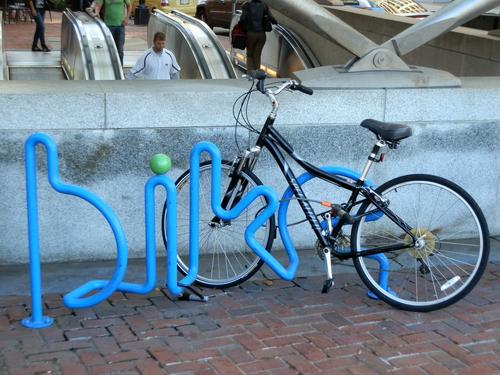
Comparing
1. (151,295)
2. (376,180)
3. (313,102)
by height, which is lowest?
(151,295)

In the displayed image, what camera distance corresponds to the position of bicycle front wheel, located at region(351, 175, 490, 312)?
15.7 ft

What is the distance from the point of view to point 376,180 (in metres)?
5.88

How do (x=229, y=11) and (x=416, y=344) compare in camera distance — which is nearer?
(x=416, y=344)

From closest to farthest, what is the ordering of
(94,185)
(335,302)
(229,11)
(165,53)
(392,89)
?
(335,302) → (94,185) → (392,89) → (165,53) → (229,11)

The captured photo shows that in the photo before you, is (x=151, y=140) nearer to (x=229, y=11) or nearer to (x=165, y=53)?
(x=165, y=53)

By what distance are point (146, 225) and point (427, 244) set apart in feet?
5.55

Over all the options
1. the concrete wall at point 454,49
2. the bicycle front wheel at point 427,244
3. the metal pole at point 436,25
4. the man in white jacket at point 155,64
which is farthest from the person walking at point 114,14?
the bicycle front wheel at point 427,244

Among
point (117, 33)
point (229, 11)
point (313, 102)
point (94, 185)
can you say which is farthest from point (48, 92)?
point (229, 11)

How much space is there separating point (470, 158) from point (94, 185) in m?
2.75

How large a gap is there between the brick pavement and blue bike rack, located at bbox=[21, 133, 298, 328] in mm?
147

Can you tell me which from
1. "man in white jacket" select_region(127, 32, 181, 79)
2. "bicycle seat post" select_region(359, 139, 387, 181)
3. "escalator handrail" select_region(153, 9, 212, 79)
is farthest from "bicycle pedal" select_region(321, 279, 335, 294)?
"escalator handrail" select_region(153, 9, 212, 79)

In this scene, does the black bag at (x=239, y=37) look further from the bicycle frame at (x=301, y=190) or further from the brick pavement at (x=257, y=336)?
the brick pavement at (x=257, y=336)

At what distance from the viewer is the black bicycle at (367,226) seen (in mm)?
4801

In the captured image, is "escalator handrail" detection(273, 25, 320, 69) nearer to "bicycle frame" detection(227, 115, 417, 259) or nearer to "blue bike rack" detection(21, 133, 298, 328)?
"bicycle frame" detection(227, 115, 417, 259)
